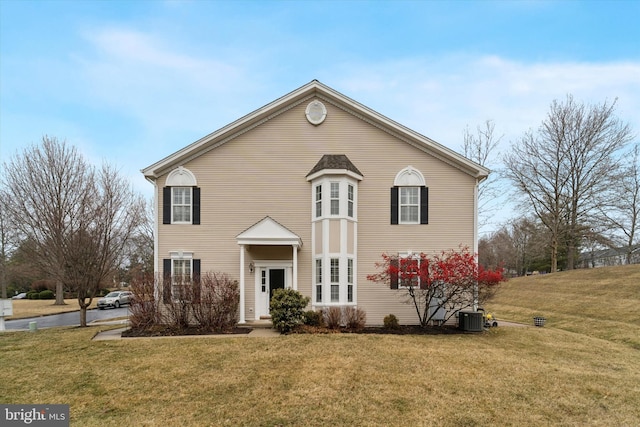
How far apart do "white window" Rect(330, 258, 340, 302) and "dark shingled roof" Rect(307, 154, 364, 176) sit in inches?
134

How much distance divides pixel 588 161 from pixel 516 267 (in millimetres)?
33002

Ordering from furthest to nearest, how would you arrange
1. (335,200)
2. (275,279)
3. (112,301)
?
(112,301) < (275,279) < (335,200)

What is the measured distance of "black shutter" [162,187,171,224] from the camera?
47.3ft

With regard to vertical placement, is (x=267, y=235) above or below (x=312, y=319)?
above

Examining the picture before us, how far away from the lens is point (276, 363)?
8.59 metres

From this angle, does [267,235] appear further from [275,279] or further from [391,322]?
[391,322]

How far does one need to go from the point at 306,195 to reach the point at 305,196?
0.18 ft

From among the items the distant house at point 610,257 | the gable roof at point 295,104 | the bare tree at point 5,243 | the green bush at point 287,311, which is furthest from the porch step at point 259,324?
the distant house at point 610,257

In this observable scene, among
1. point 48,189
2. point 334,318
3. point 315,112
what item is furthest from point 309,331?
point 48,189

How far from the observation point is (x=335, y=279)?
13.8 meters

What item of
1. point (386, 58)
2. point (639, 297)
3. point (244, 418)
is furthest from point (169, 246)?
point (639, 297)

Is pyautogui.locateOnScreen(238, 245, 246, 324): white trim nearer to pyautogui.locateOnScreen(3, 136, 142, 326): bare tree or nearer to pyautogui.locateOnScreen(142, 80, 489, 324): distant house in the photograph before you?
pyautogui.locateOnScreen(142, 80, 489, 324): distant house

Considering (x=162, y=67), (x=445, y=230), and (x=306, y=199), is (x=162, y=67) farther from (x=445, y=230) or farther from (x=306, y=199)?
(x=445, y=230)

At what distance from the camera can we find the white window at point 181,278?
12891 millimetres
